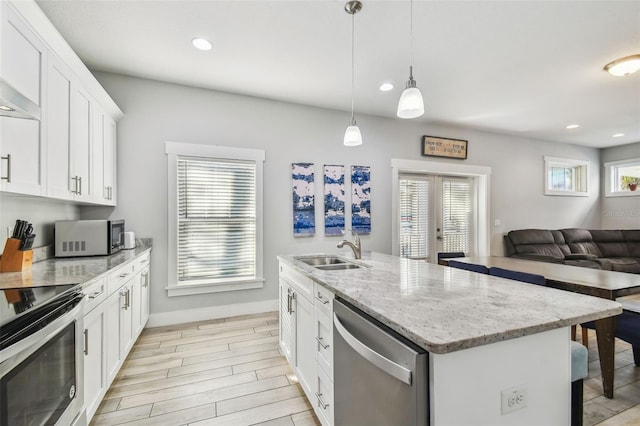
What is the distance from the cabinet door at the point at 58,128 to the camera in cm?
184

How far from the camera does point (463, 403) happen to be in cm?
85

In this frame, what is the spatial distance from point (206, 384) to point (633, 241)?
309 inches

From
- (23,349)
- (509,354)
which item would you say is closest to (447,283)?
(509,354)

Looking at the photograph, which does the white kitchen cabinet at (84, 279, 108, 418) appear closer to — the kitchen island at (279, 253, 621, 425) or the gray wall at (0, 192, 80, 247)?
the gray wall at (0, 192, 80, 247)

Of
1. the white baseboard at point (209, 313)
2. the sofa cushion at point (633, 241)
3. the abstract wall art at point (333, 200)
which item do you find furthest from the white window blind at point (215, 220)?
the sofa cushion at point (633, 241)

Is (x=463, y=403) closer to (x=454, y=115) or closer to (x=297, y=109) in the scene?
(x=297, y=109)

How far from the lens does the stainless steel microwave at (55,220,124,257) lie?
2352mm

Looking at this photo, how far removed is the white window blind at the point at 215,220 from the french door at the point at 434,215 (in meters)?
2.45

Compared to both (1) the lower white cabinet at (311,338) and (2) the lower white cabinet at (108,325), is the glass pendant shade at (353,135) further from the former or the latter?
(2) the lower white cabinet at (108,325)

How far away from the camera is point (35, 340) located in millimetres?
Result: 1052

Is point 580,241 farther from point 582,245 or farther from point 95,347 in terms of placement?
point 95,347

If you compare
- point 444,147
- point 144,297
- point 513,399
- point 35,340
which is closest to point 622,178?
point 444,147

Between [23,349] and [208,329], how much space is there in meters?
2.31

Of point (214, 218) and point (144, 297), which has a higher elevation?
point (214, 218)
